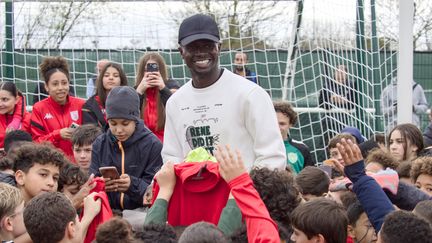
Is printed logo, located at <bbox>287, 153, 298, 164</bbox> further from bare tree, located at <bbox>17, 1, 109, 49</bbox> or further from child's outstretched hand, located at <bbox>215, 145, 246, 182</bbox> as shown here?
bare tree, located at <bbox>17, 1, 109, 49</bbox>

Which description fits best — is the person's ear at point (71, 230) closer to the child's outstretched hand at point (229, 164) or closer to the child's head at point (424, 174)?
the child's outstretched hand at point (229, 164)

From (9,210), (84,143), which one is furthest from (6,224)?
(84,143)

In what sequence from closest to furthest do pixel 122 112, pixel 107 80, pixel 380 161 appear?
pixel 122 112 < pixel 380 161 < pixel 107 80

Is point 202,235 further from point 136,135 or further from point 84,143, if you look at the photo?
point 84,143

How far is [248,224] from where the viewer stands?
14.8 feet

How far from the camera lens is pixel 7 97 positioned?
8.69 meters

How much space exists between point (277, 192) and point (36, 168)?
197 centimetres

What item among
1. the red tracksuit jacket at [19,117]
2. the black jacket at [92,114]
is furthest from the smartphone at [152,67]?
the red tracksuit jacket at [19,117]

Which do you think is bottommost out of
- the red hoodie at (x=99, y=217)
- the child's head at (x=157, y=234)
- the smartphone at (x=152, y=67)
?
the red hoodie at (x=99, y=217)

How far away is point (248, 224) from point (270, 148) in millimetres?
735

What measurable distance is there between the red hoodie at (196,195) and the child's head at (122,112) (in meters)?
1.68

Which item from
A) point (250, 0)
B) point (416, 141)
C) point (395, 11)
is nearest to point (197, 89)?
point (416, 141)

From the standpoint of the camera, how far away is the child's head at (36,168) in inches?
240

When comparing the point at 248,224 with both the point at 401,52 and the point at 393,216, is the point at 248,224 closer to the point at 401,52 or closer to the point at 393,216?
the point at 393,216
